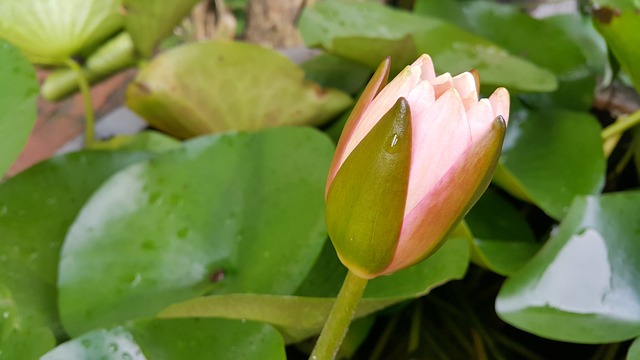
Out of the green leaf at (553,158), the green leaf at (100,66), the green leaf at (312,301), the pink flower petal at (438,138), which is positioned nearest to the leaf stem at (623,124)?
the green leaf at (553,158)

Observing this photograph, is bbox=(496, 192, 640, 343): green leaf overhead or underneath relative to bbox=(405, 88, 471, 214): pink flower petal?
underneath

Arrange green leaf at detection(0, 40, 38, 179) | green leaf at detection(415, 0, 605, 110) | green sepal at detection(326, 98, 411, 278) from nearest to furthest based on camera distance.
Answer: green sepal at detection(326, 98, 411, 278) < green leaf at detection(0, 40, 38, 179) < green leaf at detection(415, 0, 605, 110)

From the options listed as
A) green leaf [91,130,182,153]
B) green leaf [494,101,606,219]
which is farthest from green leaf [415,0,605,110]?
green leaf [91,130,182,153]

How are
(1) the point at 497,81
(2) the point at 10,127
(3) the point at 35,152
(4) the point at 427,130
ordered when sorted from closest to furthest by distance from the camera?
1. (4) the point at 427,130
2. (2) the point at 10,127
3. (1) the point at 497,81
4. (3) the point at 35,152

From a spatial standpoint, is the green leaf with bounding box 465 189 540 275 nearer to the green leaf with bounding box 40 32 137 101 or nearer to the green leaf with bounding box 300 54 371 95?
the green leaf with bounding box 300 54 371 95

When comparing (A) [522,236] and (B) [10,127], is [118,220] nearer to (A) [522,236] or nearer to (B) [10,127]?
(B) [10,127]

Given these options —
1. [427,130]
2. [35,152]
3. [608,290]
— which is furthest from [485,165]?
[35,152]
